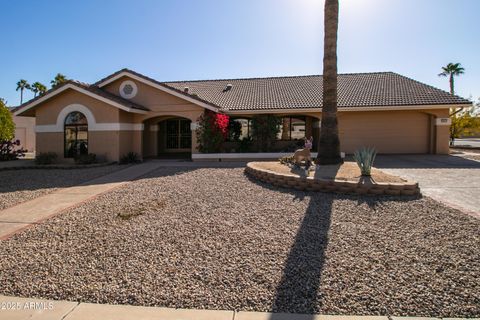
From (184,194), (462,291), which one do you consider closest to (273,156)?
(184,194)

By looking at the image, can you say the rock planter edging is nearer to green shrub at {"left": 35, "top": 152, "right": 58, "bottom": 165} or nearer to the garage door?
the garage door

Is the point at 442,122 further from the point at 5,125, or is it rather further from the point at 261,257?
the point at 5,125

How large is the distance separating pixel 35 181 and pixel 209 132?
339 inches

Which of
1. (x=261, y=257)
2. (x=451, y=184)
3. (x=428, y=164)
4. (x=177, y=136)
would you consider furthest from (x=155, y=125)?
(x=261, y=257)

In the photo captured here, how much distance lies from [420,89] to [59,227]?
23.2 metres

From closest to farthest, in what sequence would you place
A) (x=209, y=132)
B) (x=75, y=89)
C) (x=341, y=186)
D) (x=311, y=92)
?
(x=341, y=186)
(x=75, y=89)
(x=209, y=132)
(x=311, y=92)

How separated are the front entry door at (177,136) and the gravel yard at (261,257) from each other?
50.2 feet

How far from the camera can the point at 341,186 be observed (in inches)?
325

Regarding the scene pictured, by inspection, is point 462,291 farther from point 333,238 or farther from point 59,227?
point 59,227

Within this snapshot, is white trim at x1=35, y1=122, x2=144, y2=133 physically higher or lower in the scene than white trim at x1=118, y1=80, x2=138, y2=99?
lower

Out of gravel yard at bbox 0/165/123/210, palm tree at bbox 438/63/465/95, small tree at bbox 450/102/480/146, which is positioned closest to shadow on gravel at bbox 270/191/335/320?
gravel yard at bbox 0/165/123/210

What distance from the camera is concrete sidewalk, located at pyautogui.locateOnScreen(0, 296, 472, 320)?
10.7 feet

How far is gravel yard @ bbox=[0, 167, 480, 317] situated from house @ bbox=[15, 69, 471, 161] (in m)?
10.9

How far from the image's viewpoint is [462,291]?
362 centimetres
